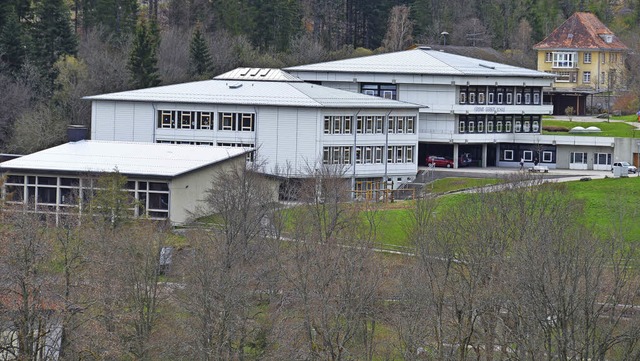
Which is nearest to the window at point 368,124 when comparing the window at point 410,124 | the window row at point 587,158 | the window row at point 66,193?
the window at point 410,124

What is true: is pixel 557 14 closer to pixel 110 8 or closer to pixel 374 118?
pixel 110 8

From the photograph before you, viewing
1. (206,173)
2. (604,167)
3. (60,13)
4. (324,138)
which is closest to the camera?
(206,173)

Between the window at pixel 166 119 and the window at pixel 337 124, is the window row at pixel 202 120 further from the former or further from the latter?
the window at pixel 337 124

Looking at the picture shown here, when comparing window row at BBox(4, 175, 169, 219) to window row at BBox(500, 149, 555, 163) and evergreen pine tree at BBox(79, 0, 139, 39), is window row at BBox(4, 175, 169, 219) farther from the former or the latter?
evergreen pine tree at BBox(79, 0, 139, 39)

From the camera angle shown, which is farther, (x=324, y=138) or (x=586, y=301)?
(x=324, y=138)

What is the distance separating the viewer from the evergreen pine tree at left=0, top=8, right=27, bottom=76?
9100 centimetres

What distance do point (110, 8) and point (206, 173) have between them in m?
47.5

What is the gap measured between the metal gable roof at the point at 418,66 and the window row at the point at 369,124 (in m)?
6.08

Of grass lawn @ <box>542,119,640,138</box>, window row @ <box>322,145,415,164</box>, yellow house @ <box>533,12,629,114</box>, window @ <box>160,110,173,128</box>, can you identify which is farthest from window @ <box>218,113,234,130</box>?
yellow house @ <box>533,12,629,114</box>

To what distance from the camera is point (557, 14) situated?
141750 mm

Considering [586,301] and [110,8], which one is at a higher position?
[110,8]

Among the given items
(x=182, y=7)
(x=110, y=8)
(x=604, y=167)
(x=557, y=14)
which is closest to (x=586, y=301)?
(x=604, y=167)

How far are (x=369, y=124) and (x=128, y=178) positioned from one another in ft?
57.7

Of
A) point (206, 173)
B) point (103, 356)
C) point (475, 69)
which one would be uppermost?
point (475, 69)
